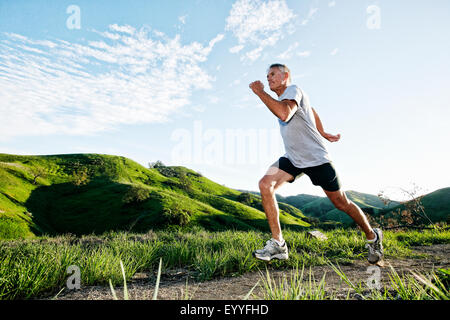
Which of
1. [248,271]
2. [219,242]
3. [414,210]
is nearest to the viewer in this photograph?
[248,271]

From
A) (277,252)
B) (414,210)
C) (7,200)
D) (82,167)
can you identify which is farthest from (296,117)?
(82,167)

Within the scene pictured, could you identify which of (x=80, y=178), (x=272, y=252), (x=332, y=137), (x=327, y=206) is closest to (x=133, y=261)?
(x=272, y=252)

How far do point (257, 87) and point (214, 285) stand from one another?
2808mm

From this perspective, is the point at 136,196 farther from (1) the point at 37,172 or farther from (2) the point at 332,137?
(2) the point at 332,137

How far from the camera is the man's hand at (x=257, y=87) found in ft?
11.5

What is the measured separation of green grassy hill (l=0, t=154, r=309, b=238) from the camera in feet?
128

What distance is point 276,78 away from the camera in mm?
4188

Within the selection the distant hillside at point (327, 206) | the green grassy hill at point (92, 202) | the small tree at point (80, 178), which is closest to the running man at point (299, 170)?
the green grassy hill at point (92, 202)

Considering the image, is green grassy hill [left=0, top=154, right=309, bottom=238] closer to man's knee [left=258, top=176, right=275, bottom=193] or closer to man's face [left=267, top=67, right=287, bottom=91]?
man's knee [left=258, top=176, right=275, bottom=193]

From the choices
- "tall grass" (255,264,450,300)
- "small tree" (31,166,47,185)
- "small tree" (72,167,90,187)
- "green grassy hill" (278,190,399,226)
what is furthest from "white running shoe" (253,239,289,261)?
"green grassy hill" (278,190,399,226)

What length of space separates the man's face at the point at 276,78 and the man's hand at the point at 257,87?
0.77 meters

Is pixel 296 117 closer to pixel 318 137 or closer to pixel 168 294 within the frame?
pixel 318 137

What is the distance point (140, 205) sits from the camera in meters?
45.8
